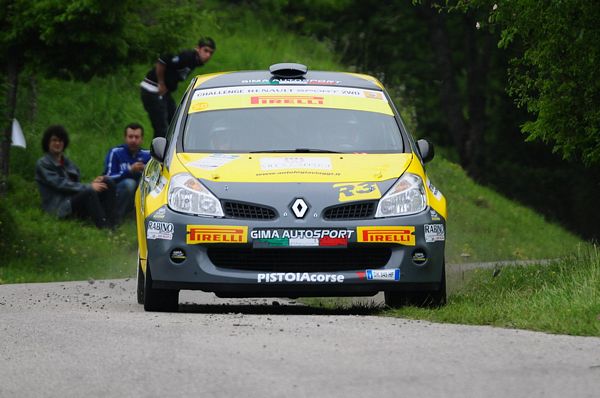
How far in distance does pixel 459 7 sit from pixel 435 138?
113ft

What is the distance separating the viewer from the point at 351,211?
35.5 feet

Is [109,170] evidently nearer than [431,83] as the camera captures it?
Yes

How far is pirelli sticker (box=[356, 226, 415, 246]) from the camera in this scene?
10.7 meters

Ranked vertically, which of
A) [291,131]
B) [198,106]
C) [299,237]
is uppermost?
[198,106]

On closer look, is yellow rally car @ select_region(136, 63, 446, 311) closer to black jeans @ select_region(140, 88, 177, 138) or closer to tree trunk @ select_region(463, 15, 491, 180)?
black jeans @ select_region(140, 88, 177, 138)

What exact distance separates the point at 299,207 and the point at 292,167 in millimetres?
474

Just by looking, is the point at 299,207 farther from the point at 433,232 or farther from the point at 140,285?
the point at 140,285

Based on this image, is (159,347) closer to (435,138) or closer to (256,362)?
(256,362)

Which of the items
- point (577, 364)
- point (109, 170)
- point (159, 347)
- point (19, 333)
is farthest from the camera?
point (109, 170)

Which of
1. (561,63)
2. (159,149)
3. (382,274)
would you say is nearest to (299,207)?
(382,274)

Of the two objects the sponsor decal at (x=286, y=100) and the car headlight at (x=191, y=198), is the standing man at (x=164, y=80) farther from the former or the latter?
the car headlight at (x=191, y=198)

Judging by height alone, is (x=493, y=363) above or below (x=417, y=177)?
below

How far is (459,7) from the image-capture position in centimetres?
1317

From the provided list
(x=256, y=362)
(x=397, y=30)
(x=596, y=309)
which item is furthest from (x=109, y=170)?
(x=397, y=30)
